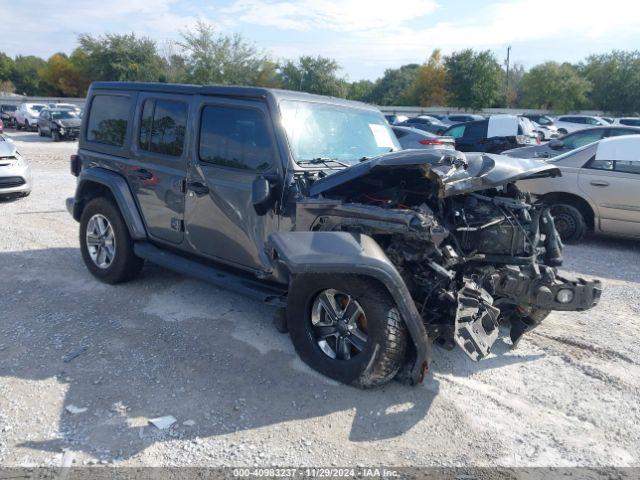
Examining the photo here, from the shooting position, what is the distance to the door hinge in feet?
16.1

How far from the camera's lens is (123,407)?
11.2 ft

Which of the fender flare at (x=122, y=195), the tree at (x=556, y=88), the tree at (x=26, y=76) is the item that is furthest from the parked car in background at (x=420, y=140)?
the tree at (x=26, y=76)

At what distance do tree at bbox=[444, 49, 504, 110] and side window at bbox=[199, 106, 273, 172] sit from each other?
49.0m

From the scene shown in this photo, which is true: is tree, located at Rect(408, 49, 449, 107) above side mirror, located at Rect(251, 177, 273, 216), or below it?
above

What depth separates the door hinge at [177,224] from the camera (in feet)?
16.1

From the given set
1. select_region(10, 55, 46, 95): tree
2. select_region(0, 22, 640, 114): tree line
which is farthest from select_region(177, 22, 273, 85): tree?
select_region(10, 55, 46, 95): tree

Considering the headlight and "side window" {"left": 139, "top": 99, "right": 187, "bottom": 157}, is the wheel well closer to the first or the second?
the headlight

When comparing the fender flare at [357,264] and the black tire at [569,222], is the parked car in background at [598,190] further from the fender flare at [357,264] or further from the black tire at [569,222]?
the fender flare at [357,264]

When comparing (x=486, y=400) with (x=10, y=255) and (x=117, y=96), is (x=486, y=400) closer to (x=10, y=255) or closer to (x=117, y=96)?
(x=117, y=96)

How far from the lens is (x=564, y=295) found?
3754 millimetres

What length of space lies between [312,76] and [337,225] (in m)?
52.3

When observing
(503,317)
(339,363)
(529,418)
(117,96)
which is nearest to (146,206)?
(117,96)

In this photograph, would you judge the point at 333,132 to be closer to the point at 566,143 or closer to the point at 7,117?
the point at 566,143

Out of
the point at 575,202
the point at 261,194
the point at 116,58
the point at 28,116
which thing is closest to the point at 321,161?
the point at 261,194
